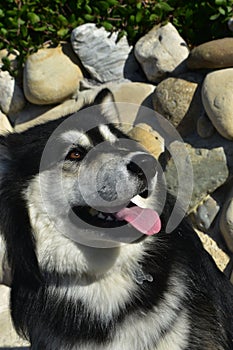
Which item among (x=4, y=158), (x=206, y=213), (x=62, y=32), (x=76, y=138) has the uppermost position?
(x=76, y=138)

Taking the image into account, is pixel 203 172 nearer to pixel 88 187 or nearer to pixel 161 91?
pixel 161 91

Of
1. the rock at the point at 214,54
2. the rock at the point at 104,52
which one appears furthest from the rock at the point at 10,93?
the rock at the point at 214,54

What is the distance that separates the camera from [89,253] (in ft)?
9.59

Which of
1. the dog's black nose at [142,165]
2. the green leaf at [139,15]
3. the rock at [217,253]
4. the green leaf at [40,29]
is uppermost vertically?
the dog's black nose at [142,165]

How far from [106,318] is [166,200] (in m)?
0.61

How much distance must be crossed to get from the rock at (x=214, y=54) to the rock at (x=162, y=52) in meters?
0.20

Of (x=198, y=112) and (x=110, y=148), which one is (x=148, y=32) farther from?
(x=110, y=148)

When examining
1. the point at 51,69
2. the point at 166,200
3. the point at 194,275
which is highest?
the point at 166,200

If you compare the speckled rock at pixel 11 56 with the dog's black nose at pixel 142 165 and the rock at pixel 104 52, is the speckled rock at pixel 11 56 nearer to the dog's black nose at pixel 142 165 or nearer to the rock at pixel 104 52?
the rock at pixel 104 52

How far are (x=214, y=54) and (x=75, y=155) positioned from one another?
2.02 meters

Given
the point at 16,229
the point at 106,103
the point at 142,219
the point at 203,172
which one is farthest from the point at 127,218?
the point at 203,172

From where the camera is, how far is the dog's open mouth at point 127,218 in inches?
112

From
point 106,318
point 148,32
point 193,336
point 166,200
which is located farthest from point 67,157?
point 148,32

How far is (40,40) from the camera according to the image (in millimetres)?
5387
